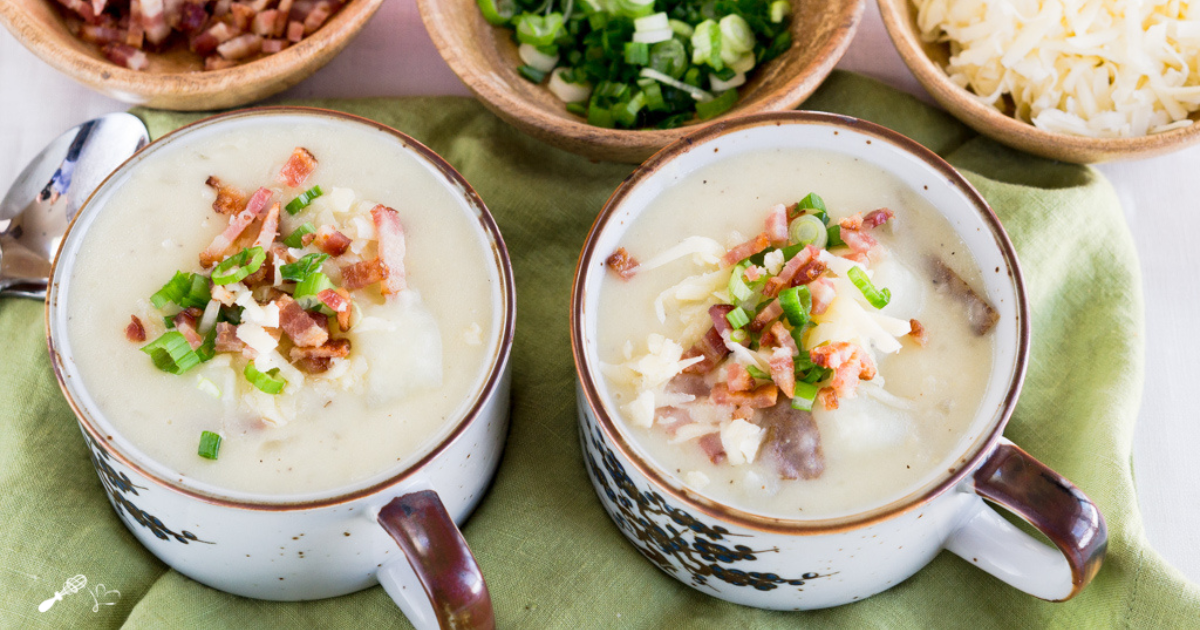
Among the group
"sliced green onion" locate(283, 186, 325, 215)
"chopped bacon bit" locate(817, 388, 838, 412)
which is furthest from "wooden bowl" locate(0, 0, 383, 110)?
"chopped bacon bit" locate(817, 388, 838, 412)

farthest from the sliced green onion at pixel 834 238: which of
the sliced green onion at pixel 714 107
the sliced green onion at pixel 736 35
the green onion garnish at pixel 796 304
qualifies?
the sliced green onion at pixel 736 35

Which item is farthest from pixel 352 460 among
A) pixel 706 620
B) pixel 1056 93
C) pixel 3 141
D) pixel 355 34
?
pixel 1056 93

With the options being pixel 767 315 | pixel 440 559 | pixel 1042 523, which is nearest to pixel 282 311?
pixel 440 559

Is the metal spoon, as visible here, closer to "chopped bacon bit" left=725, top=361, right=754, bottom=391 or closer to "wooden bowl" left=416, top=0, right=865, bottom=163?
"wooden bowl" left=416, top=0, right=865, bottom=163

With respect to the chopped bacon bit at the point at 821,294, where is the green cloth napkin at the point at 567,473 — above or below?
below

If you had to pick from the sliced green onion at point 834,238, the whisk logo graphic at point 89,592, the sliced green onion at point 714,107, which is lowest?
the whisk logo graphic at point 89,592

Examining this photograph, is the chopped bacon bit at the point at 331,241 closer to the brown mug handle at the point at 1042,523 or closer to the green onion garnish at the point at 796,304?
the green onion garnish at the point at 796,304
